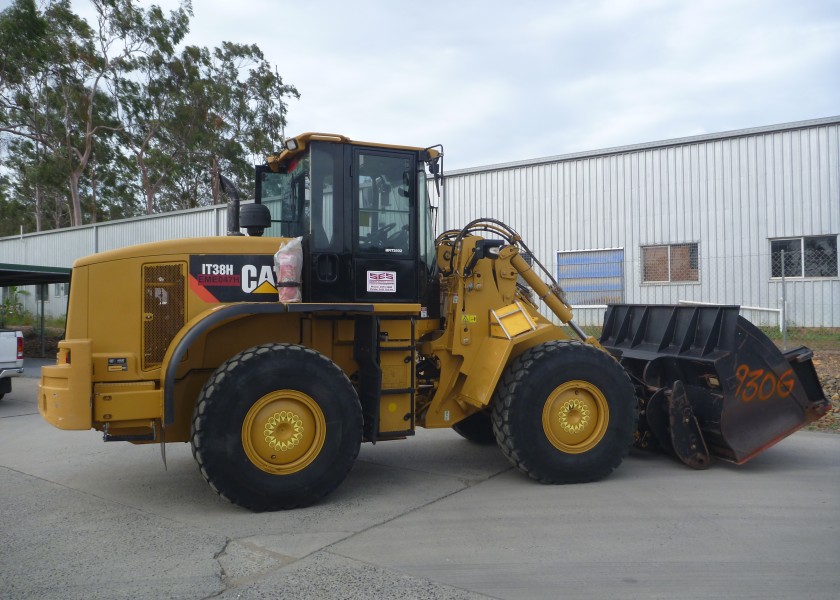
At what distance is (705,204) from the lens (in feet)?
50.0

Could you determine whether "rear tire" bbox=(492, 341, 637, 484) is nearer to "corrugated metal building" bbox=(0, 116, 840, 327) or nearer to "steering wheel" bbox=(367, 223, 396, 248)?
"steering wheel" bbox=(367, 223, 396, 248)

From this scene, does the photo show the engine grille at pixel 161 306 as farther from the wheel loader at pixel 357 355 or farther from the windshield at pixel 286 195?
the windshield at pixel 286 195

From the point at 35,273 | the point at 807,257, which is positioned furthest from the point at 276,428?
the point at 35,273

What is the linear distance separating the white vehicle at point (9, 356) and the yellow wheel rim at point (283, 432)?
8610 millimetres

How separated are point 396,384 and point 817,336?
10.7 m

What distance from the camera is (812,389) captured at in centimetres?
632

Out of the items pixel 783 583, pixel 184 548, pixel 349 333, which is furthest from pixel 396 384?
pixel 783 583

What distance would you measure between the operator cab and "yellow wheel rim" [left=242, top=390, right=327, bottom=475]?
2.89 feet

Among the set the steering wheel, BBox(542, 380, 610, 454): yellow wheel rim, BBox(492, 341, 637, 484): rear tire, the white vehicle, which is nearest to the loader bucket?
BBox(492, 341, 637, 484): rear tire

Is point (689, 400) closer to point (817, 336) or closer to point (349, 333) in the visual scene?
Result: point (349, 333)

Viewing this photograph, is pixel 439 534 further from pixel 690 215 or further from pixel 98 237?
pixel 98 237

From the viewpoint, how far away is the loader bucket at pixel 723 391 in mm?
5973

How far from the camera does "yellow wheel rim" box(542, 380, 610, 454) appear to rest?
578 centimetres

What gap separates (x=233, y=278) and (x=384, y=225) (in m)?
1.32
